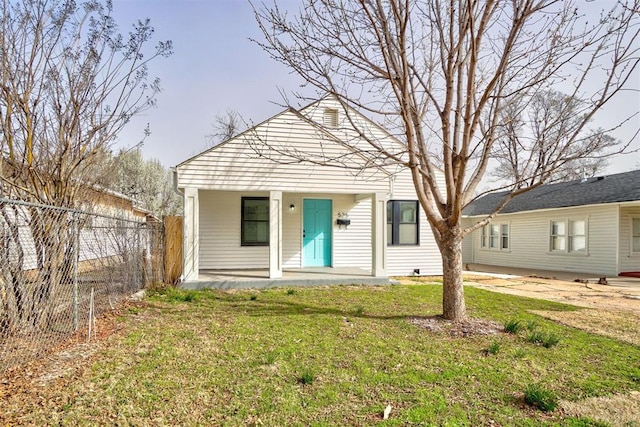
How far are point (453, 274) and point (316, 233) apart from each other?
20.7 ft

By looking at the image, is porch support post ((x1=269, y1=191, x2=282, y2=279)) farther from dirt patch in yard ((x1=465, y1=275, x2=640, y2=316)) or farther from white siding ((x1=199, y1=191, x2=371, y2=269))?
dirt patch in yard ((x1=465, y1=275, x2=640, y2=316))

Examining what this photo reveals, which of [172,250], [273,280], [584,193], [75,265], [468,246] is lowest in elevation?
[273,280]

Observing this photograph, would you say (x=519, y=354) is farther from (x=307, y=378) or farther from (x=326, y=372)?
(x=307, y=378)

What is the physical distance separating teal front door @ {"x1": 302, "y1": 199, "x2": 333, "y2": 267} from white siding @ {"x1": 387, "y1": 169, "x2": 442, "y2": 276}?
2062mm

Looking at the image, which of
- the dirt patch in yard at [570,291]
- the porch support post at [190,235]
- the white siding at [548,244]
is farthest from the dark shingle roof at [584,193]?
the porch support post at [190,235]

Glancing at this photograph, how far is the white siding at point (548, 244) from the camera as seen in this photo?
43.7ft

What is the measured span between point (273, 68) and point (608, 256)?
13.9 m

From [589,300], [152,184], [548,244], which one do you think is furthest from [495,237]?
[152,184]

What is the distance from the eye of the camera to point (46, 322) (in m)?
4.59

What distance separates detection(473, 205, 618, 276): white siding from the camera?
13312 millimetres

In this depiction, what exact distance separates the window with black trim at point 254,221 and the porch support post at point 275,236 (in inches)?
71.7

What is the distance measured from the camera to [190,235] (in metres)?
8.88

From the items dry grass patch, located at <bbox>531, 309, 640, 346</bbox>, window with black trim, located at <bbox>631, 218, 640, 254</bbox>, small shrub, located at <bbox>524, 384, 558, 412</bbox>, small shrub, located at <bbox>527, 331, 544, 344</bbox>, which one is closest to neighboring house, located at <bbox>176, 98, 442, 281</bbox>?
dry grass patch, located at <bbox>531, 309, 640, 346</bbox>

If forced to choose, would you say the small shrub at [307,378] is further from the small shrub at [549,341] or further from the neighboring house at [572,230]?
the neighboring house at [572,230]
